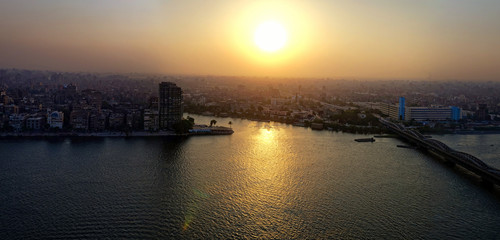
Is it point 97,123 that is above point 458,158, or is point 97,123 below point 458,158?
above

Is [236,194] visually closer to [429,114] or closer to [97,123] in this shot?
[97,123]

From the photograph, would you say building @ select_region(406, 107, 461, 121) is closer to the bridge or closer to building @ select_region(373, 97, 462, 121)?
building @ select_region(373, 97, 462, 121)

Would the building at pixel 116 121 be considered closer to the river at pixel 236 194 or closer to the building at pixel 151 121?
the building at pixel 151 121

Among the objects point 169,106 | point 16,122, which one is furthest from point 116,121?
point 16,122

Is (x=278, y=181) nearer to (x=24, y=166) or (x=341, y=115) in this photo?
(x=24, y=166)

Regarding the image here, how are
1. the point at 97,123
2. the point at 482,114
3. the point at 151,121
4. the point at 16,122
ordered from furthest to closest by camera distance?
the point at 482,114
the point at 151,121
the point at 97,123
the point at 16,122

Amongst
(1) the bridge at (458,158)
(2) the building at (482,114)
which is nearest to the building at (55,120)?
(1) the bridge at (458,158)
